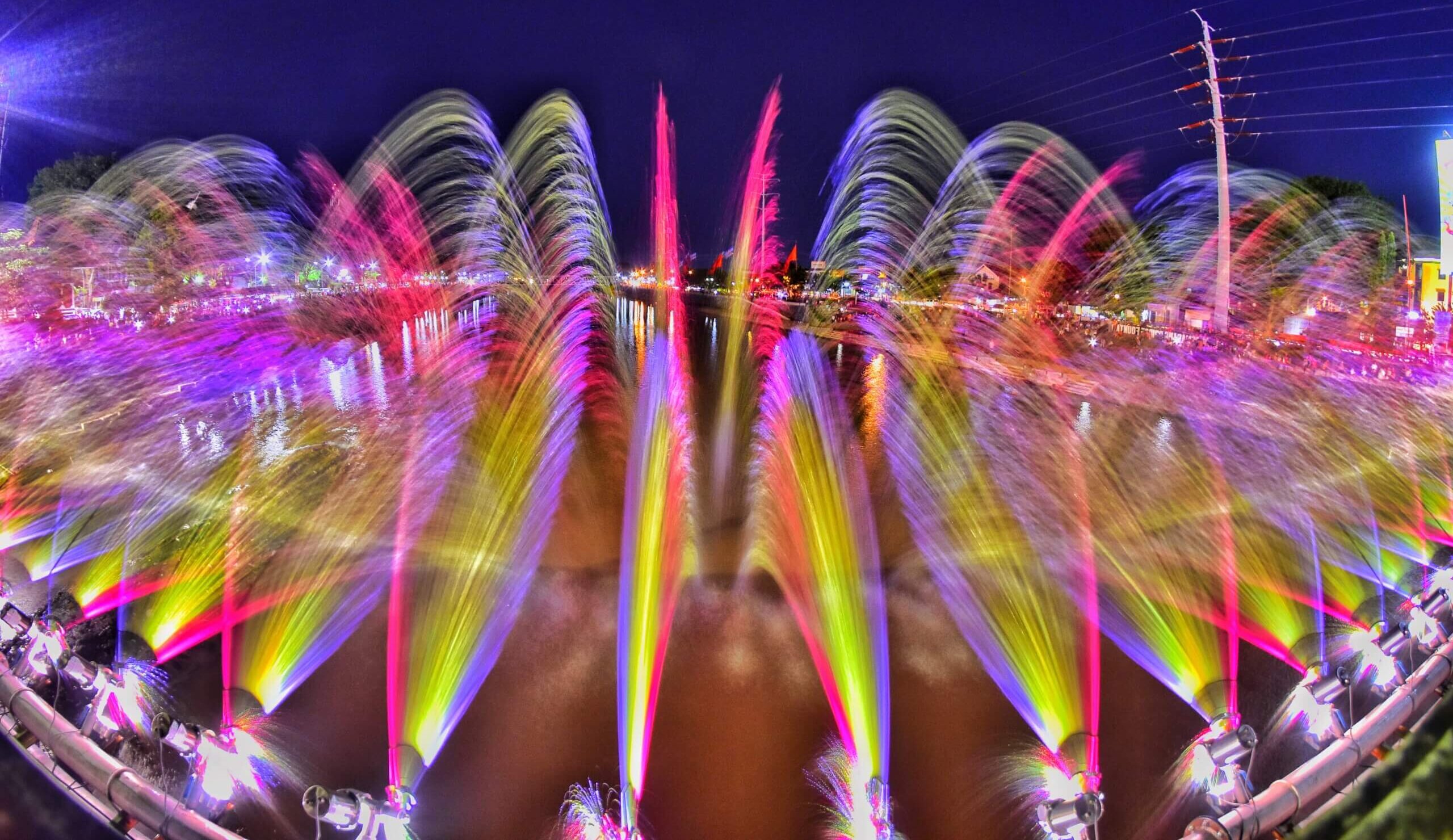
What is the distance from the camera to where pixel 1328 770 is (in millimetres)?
3953

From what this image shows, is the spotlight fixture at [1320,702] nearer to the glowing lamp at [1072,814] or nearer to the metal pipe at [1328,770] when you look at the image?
the metal pipe at [1328,770]

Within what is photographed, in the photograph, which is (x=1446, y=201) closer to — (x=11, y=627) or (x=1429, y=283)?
(x=1429, y=283)

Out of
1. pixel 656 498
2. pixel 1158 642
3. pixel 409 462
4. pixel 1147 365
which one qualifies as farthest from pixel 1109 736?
pixel 1147 365

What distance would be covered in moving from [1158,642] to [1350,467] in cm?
843

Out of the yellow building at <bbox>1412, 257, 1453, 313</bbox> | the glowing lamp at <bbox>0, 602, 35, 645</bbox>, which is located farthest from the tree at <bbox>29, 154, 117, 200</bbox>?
the yellow building at <bbox>1412, 257, 1453, 313</bbox>

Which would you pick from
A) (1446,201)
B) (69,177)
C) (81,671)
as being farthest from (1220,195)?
(69,177)

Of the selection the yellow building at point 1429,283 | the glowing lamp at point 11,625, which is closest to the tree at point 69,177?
the glowing lamp at point 11,625

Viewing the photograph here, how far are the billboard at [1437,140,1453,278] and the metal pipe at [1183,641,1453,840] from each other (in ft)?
110

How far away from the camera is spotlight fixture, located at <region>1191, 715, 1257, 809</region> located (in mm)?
3721

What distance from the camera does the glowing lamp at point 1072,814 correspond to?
3371 millimetres

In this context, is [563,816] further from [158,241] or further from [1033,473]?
[158,241]

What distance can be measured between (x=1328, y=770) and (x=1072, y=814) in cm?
167

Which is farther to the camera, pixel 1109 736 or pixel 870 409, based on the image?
pixel 870 409

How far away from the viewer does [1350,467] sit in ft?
40.3
